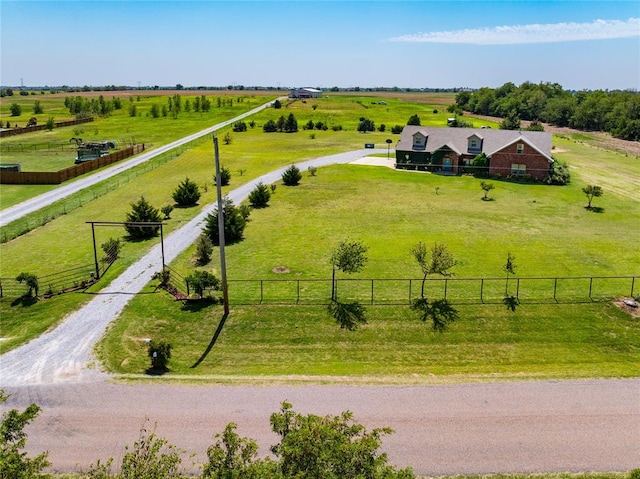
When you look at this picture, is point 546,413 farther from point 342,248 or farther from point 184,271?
point 184,271

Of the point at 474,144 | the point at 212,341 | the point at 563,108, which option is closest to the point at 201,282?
the point at 212,341

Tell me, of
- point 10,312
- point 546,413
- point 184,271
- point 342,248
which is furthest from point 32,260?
point 546,413

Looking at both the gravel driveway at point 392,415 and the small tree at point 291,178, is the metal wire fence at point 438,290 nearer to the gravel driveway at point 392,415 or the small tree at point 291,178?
the gravel driveway at point 392,415

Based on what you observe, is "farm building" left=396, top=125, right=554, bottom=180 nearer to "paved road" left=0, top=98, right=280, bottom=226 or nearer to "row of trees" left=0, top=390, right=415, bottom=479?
"paved road" left=0, top=98, right=280, bottom=226

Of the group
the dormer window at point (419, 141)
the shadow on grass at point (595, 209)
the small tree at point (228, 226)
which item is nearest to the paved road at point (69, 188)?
the small tree at point (228, 226)

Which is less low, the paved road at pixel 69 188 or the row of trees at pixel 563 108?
the row of trees at pixel 563 108

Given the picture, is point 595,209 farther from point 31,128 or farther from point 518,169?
point 31,128
